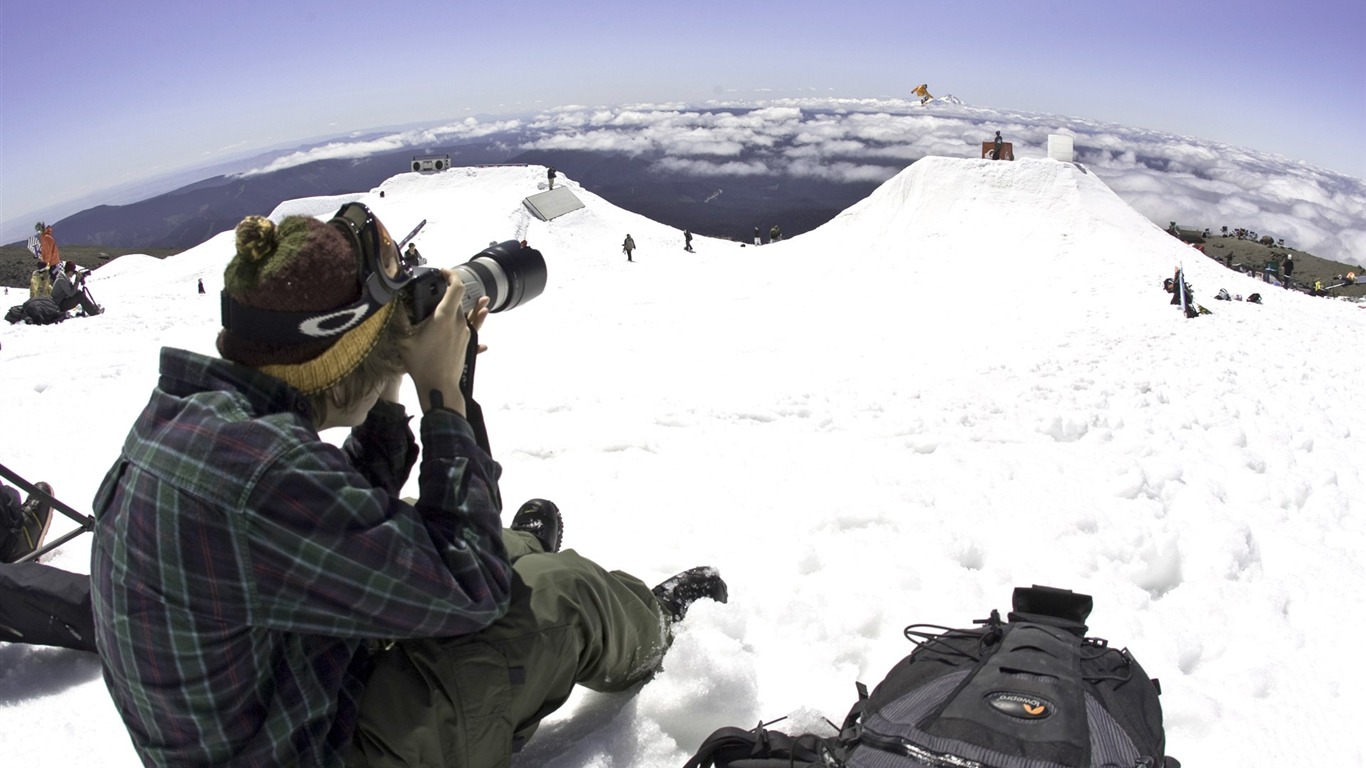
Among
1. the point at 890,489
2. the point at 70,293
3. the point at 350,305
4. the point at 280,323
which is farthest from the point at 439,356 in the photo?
the point at 70,293

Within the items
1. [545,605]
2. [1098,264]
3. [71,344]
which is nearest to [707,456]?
[545,605]

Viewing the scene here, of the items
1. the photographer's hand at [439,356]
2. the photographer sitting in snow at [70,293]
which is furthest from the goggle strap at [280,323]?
the photographer sitting in snow at [70,293]

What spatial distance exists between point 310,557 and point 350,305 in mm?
510

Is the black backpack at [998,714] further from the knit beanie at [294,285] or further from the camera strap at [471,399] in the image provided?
the knit beanie at [294,285]

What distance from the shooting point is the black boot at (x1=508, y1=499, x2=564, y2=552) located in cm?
246

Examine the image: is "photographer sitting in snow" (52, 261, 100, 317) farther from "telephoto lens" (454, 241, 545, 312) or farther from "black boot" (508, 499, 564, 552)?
"telephoto lens" (454, 241, 545, 312)

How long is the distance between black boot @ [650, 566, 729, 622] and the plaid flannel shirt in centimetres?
114

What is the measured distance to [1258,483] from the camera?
4195 mm

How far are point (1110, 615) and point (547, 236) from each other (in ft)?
91.4

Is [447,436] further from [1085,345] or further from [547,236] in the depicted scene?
[547,236]

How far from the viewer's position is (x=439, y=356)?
1.66 m

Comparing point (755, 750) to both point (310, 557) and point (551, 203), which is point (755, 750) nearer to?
point (310, 557)

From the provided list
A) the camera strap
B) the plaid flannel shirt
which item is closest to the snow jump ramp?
the camera strap

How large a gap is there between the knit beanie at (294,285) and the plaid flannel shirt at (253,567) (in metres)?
0.05
